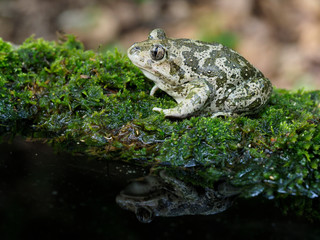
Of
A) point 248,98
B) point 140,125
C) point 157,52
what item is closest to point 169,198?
point 140,125

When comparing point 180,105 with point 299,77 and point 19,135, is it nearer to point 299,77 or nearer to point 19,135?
point 19,135

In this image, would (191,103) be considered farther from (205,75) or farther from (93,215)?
(93,215)

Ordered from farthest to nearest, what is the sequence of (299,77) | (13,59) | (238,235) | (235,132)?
(299,77), (13,59), (235,132), (238,235)

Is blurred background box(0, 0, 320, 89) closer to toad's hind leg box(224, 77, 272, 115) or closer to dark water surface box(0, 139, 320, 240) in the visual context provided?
toad's hind leg box(224, 77, 272, 115)

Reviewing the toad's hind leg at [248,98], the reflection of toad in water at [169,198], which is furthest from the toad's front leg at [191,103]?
the reflection of toad in water at [169,198]

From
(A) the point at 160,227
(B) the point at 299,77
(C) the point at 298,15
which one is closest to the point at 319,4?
(C) the point at 298,15
